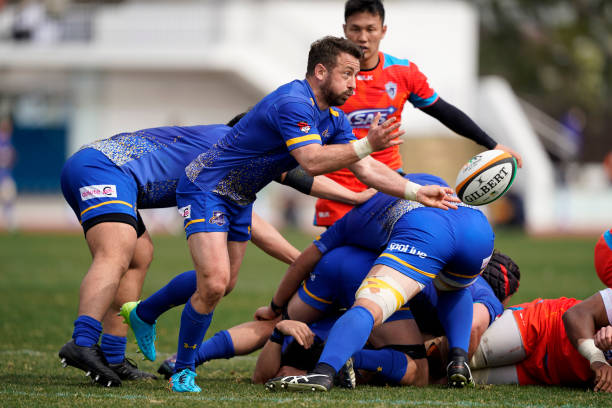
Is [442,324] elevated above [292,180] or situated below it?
below

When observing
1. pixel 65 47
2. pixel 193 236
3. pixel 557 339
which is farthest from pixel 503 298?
pixel 65 47

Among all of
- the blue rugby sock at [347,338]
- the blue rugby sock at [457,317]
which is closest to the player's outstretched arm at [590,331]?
the blue rugby sock at [457,317]

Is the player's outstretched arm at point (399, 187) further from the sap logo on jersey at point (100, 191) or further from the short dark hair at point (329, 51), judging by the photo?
the sap logo on jersey at point (100, 191)

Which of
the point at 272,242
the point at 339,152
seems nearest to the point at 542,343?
the point at 339,152

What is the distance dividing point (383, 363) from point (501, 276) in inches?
48.5

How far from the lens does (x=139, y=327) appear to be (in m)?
5.33

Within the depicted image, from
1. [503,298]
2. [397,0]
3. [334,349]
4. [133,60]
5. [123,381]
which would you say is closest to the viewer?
[334,349]

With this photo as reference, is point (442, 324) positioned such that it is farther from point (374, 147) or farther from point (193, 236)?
point (193, 236)

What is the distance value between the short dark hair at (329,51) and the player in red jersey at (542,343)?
1.85m

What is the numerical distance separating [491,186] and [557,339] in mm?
970

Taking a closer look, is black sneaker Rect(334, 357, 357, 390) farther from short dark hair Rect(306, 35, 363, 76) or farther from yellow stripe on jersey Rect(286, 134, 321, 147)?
short dark hair Rect(306, 35, 363, 76)

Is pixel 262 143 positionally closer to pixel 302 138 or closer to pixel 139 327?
pixel 302 138

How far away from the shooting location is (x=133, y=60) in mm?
24719

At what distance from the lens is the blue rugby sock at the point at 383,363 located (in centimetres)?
498
